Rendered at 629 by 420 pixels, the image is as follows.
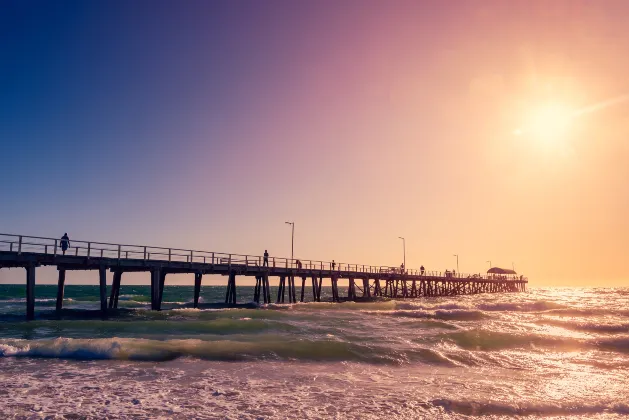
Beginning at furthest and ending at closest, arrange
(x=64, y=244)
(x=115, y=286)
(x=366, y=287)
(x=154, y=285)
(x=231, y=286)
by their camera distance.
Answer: (x=366, y=287) < (x=231, y=286) < (x=115, y=286) < (x=154, y=285) < (x=64, y=244)

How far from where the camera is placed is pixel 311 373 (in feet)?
39.6

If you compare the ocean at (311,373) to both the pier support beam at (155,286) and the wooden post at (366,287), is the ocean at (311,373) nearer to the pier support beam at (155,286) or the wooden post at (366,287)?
the pier support beam at (155,286)

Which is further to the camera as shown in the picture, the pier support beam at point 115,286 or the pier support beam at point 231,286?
the pier support beam at point 231,286

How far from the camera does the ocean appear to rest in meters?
8.70

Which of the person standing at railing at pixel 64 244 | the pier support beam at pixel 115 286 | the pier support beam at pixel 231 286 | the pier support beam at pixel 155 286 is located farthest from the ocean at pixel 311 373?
the pier support beam at pixel 231 286

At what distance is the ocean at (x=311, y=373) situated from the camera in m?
8.70

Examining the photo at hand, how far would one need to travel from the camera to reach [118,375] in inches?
443

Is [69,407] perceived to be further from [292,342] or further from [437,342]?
[437,342]

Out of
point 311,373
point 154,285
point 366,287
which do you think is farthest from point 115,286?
point 366,287

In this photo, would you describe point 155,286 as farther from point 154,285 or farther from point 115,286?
point 115,286

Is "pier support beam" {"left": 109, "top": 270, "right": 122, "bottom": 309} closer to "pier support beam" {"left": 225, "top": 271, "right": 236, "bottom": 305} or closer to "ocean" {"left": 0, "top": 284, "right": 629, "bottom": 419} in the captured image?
"pier support beam" {"left": 225, "top": 271, "right": 236, "bottom": 305}

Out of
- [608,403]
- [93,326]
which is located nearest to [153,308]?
[93,326]

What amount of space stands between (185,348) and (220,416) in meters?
7.41

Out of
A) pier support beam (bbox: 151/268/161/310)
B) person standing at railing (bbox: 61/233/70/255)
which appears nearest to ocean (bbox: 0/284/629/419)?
person standing at railing (bbox: 61/233/70/255)
